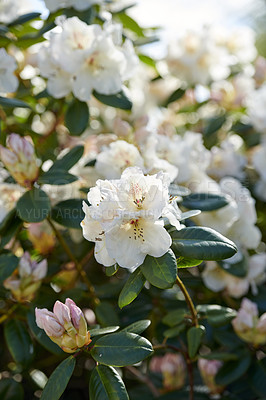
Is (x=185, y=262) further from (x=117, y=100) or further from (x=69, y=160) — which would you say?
(x=117, y=100)

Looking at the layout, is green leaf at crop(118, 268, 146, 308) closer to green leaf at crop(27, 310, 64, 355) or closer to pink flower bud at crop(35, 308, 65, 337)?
pink flower bud at crop(35, 308, 65, 337)

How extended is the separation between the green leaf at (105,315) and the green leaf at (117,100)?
57cm

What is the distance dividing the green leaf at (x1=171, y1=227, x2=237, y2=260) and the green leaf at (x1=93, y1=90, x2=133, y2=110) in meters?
0.56

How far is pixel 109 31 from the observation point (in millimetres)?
1325

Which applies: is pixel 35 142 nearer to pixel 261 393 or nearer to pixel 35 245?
pixel 35 245

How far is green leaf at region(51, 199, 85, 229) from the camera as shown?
1.19 meters

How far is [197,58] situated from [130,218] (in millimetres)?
1232

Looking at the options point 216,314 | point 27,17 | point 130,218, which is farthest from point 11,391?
point 27,17

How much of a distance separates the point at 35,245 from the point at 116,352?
631 mm

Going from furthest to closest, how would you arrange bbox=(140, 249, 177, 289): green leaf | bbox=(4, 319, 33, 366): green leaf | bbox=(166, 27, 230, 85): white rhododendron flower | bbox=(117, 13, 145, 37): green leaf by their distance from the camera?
1. bbox=(166, 27, 230, 85): white rhododendron flower
2. bbox=(117, 13, 145, 37): green leaf
3. bbox=(4, 319, 33, 366): green leaf
4. bbox=(140, 249, 177, 289): green leaf

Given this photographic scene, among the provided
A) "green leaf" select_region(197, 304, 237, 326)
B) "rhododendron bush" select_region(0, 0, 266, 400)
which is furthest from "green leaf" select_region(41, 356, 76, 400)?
"green leaf" select_region(197, 304, 237, 326)

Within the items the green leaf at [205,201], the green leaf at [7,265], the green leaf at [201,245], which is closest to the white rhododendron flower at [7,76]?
the green leaf at [7,265]

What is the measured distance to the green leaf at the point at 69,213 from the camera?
1.19 m

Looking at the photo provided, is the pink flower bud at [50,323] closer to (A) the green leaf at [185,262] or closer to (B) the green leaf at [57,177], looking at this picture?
(A) the green leaf at [185,262]
